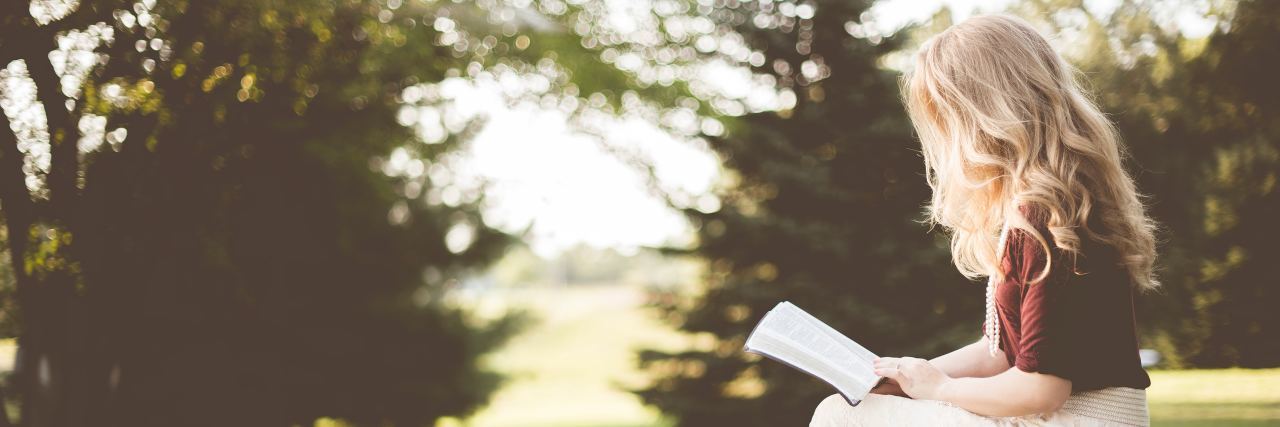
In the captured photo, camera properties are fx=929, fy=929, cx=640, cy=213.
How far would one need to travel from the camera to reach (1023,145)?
1791mm

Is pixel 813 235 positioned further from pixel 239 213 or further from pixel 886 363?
pixel 886 363

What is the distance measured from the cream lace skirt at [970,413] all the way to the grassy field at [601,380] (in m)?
4.93

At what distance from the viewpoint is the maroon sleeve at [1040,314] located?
5.43 ft

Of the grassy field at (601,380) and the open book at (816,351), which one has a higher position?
the grassy field at (601,380)

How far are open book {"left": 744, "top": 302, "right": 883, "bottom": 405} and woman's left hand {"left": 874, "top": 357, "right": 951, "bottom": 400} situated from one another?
4 cm

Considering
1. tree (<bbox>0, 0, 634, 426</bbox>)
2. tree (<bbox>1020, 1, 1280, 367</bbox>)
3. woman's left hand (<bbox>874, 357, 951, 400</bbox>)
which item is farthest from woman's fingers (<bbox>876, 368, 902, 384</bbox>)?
tree (<bbox>1020, 1, 1280, 367</bbox>)

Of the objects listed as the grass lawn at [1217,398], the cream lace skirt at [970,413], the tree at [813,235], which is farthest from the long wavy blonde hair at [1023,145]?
the tree at [813,235]

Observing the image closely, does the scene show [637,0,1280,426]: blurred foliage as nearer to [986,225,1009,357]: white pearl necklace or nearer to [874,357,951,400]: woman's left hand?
[986,225,1009,357]: white pearl necklace

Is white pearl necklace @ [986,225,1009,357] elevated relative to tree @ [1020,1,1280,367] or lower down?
lower down

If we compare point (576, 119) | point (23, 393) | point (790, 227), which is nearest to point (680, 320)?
point (790, 227)

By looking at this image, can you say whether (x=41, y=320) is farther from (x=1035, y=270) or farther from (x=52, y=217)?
(x=1035, y=270)

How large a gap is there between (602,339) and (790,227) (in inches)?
967

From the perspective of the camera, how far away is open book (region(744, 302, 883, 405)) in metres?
1.91

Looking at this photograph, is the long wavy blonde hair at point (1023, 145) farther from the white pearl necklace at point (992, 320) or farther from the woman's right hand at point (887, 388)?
the woman's right hand at point (887, 388)
